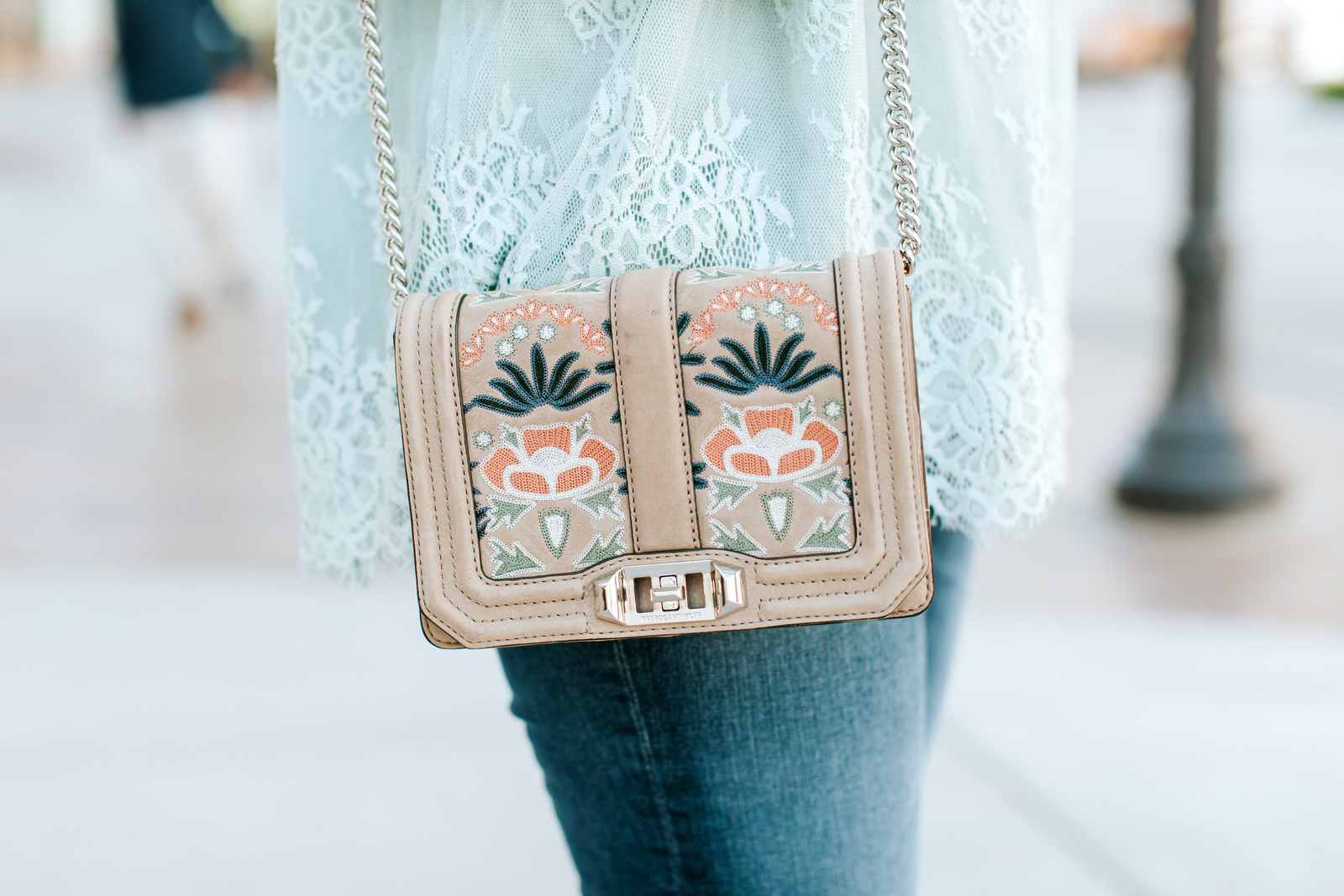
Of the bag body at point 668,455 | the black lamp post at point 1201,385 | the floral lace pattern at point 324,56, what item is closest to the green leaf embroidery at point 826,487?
the bag body at point 668,455

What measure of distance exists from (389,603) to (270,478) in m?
1.31

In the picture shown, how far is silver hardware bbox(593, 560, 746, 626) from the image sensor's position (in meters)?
0.85

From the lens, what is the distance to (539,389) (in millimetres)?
853

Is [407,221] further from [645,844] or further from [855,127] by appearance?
[645,844]

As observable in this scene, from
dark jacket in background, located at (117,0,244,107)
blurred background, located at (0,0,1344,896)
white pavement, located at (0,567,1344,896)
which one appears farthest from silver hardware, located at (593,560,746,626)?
dark jacket in background, located at (117,0,244,107)

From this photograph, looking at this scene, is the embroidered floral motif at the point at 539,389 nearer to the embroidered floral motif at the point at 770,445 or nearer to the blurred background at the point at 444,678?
the embroidered floral motif at the point at 770,445

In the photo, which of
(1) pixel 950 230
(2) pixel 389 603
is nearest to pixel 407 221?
(1) pixel 950 230

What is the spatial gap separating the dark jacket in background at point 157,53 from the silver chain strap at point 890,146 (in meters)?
6.50

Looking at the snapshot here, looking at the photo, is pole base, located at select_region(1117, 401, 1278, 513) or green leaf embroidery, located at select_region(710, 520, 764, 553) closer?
green leaf embroidery, located at select_region(710, 520, 764, 553)

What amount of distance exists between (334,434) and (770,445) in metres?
0.43

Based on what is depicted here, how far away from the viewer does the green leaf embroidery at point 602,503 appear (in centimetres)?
85

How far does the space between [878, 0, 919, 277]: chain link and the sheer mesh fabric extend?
1.3 inches

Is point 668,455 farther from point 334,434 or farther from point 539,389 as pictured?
point 334,434

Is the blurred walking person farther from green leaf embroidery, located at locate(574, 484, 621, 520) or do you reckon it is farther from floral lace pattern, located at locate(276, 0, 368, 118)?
green leaf embroidery, located at locate(574, 484, 621, 520)
